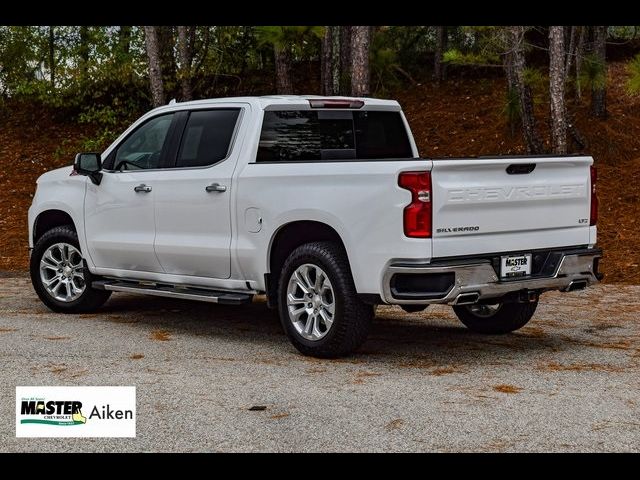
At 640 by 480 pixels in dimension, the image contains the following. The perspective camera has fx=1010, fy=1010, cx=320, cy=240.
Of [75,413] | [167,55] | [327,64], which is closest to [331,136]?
[75,413]

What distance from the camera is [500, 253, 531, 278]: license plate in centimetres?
738

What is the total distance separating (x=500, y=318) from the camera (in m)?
8.80

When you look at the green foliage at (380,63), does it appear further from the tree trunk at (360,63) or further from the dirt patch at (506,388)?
the dirt patch at (506,388)

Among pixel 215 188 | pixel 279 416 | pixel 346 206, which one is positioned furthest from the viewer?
pixel 215 188

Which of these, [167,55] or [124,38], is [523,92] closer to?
[167,55]

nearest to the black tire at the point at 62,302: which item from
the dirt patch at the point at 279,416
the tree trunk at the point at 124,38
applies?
the dirt patch at the point at 279,416

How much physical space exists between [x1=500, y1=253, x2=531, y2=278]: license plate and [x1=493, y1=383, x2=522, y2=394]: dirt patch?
975 millimetres

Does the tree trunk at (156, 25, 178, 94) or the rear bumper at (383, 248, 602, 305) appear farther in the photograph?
the tree trunk at (156, 25, 178, 94)

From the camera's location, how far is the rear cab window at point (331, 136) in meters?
8.45

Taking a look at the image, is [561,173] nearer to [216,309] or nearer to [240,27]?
[216,309]

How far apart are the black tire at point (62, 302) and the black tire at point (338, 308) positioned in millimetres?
2968

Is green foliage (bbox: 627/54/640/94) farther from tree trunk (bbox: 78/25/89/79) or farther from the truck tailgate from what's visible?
tree trunk (bbox: 78/25/89/79)

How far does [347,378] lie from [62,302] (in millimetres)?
4003

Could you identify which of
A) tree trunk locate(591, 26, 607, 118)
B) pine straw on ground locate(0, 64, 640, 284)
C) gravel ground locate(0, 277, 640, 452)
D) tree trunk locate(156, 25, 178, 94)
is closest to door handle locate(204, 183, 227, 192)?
gravel ground locate(0, 277, 640, 452)
